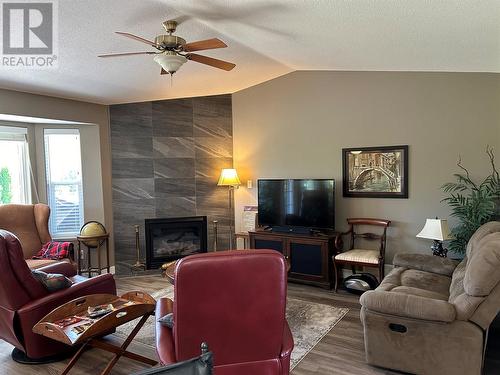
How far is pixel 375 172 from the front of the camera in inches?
182

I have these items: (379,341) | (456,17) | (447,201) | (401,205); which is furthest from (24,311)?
(447,201)

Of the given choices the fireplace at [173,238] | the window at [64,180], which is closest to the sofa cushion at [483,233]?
the fireplace at [173,238]

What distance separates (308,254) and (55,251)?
3.24 metres

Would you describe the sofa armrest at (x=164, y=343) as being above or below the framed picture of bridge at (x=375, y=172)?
below

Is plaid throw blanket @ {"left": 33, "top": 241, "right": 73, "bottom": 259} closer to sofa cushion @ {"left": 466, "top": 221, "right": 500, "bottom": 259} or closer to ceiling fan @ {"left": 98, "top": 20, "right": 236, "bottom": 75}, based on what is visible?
ceiling fan @ {"left": 98, "top": 20, "right": 236, "bottom": 75}

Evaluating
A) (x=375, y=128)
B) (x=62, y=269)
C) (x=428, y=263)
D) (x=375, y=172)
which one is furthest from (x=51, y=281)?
(x=375, y=128)

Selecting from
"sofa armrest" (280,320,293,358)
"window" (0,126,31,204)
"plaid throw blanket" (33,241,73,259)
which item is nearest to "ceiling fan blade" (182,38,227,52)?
"sofa armrest" (280,320,293,358)

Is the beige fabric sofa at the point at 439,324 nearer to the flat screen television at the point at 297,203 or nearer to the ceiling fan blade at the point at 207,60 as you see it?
the flat screen television at the point at 297,203

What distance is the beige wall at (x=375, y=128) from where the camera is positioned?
4.07m

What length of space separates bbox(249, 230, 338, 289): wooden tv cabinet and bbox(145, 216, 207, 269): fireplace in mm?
1303

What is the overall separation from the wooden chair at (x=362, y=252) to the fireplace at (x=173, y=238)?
88.9 inches

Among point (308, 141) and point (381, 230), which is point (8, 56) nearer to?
point (308, 141)

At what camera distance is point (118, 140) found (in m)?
5.51

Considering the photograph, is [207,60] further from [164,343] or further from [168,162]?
[168,162]
